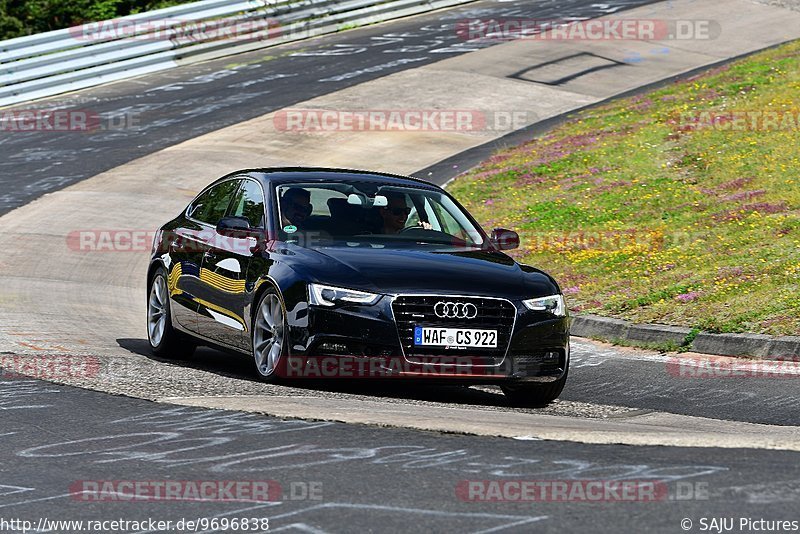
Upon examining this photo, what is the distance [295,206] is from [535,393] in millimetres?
2357

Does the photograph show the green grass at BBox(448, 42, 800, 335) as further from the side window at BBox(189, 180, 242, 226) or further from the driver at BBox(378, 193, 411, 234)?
the side window at BBox(189, 180, 242, 226)

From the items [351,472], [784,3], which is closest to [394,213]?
[351,472]

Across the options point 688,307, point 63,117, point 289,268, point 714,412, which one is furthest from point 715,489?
point 63,117

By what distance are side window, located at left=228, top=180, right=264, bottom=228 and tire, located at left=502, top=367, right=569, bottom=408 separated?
2.32 m

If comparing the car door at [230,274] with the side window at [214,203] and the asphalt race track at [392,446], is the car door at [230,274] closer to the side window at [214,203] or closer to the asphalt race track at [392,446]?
the side window at [214,203]

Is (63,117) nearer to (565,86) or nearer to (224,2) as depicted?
(224,2)

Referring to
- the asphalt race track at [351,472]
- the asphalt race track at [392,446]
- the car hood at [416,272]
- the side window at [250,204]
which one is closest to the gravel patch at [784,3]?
the asphalt race track at [392,446]

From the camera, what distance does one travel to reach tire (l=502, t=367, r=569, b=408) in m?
9.66

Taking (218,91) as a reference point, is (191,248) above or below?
above

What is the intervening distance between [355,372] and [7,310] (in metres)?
5.49

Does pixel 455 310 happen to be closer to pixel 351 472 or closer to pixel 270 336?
pixel 270 336

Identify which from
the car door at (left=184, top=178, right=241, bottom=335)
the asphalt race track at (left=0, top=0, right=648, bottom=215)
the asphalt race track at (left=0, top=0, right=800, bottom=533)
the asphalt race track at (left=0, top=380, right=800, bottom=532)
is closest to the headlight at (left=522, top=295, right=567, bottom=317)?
the asphalt race track at (left=0, top=0, right=800, bottom=533)

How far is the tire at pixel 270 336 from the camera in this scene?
30.7 feet

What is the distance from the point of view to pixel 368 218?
10.4 m
